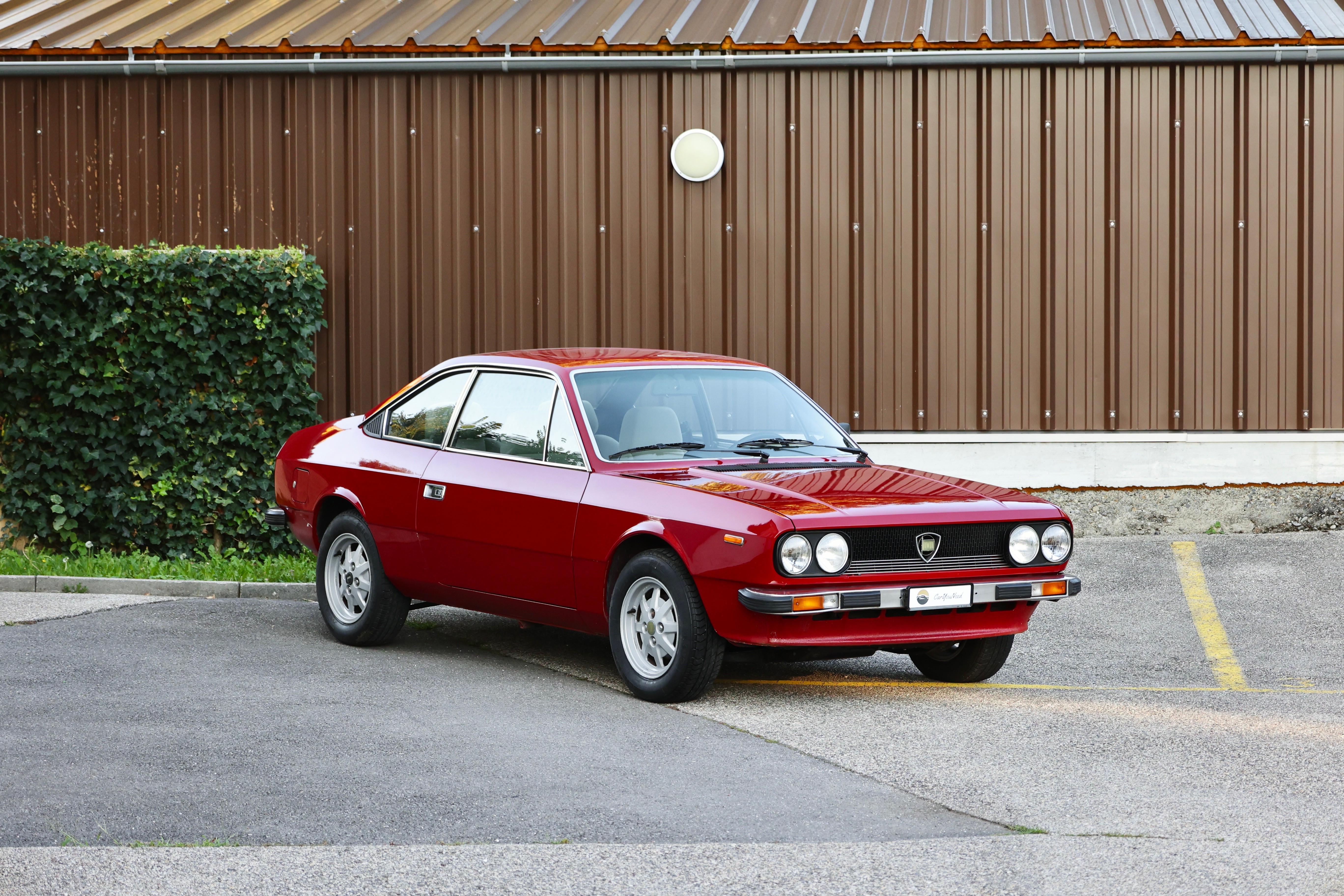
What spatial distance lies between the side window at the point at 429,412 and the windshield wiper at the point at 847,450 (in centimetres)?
194

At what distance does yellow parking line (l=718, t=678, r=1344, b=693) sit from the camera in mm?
7258

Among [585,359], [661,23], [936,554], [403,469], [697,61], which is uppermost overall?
[661,23]

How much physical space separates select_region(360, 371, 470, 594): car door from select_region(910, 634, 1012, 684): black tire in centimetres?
264

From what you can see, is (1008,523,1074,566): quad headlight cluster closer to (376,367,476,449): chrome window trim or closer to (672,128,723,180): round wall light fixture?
(376,367,476,449): chrome window trim

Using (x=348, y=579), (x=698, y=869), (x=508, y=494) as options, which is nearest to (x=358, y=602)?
(x=348, y=579)

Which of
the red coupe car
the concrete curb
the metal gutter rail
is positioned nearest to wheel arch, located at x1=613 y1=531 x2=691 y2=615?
the red coupe car

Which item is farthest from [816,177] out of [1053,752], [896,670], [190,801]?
[190,801]

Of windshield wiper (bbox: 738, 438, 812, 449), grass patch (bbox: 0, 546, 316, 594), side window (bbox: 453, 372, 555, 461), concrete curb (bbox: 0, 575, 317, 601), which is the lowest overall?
concrete curb (bbox: 0, 575, 317, 601)

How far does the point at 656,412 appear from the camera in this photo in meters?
7.38

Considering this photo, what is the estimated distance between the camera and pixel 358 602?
811cm

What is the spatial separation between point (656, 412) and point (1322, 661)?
12.9ft

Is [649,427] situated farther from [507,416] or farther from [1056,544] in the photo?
[1056,544]

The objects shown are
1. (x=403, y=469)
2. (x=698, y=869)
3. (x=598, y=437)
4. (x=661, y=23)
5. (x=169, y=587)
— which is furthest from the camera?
(x=661, y=23)

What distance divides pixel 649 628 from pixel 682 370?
1.56 meters
